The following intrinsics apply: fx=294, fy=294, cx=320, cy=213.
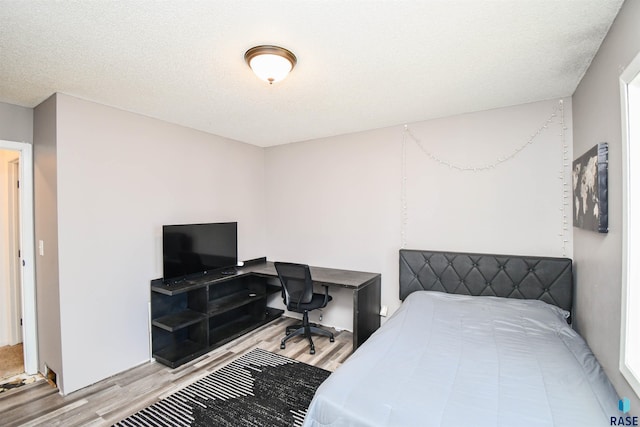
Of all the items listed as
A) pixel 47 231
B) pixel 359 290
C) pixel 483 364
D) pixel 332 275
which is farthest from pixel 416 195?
pixel 47 231

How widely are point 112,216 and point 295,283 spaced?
194cm

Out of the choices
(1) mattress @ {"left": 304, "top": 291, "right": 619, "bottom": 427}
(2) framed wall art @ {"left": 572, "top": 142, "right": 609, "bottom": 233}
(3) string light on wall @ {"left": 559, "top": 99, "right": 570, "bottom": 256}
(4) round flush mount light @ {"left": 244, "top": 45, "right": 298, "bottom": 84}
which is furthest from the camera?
(3) string light on wall @ {"left": 559, "top": 99, "right": 570, "bottom": 256}

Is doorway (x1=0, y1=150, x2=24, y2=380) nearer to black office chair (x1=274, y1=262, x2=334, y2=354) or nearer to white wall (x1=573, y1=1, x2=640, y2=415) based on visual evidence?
black office chair (x1=274, y1=262, x2=334, y2=354)

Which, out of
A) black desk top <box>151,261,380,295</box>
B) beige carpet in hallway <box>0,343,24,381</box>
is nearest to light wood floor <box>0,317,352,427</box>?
beige carpet in hallway <box>0,343,24,381</box>

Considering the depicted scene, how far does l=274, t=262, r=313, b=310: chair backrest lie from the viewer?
323 centimetres

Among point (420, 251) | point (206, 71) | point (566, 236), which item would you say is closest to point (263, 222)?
point (420, 251)

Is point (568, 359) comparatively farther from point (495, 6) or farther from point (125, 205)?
point (125, 205)

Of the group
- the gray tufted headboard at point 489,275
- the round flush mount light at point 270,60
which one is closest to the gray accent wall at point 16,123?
the round flush mount light at point 270,60

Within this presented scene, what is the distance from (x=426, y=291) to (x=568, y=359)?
1.38 m

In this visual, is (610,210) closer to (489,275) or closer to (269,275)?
(489,275)

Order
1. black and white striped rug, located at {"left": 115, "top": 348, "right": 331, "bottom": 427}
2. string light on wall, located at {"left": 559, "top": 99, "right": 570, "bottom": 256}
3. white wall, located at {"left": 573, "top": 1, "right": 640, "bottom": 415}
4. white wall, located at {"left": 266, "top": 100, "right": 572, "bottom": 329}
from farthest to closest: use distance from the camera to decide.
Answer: white wall, located at {"left": 266, "top": 100, "right": 572, "bottom": 329} → string light on wall, located at {"left": 559, "top": 99, "right": 570, "bottom": 256} → black and white striped rug, located at {"left": 115, "top": 348, "right": 331, "bottom": 427} → white wall, located at {"left": 573, "top": 1, "right": 640, "bottom": 415}

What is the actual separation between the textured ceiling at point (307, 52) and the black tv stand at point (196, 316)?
6.13ft

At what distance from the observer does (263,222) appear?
459cm

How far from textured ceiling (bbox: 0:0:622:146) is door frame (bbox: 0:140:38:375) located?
59cm
